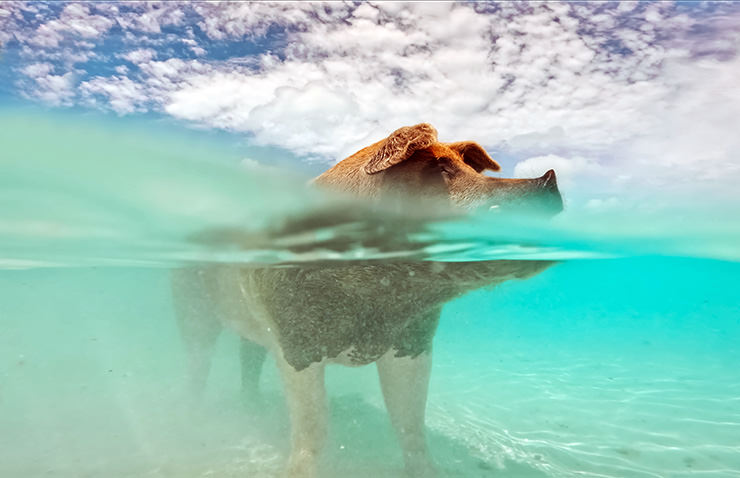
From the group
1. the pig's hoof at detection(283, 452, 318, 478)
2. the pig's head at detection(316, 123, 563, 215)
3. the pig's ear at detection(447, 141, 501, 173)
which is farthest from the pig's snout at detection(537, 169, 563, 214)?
the pig's hoof at detection(283, 452, 318, 478)

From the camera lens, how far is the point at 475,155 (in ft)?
13.5

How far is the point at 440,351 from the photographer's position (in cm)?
2014

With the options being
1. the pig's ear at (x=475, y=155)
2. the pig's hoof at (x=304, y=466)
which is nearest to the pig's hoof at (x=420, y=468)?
the pig's hoof at (x=304, y=466)

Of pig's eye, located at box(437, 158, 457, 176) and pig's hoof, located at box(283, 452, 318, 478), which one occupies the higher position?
pig's eye, located at box(437, 158, 457, 176)

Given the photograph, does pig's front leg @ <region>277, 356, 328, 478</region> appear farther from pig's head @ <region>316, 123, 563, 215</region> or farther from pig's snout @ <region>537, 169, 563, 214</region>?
pig's snout @ <region>537, 169, 563, 214</region>

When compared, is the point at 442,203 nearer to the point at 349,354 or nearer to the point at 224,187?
the point at 349,354

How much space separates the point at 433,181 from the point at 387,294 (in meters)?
1.03

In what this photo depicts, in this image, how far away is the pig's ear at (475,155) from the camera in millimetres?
4004

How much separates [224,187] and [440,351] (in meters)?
17.3

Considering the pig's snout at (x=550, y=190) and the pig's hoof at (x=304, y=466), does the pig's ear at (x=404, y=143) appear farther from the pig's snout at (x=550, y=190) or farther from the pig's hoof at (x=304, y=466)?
the pig's hoof at (x=304, y=466)

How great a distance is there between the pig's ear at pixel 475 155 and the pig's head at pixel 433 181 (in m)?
0.08

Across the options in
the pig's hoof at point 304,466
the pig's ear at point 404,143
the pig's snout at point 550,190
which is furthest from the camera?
the pig's hoof at point 304,466

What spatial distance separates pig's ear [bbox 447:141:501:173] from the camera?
400 cm

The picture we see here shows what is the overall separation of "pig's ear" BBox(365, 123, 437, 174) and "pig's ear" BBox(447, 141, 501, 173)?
0.77 metres
